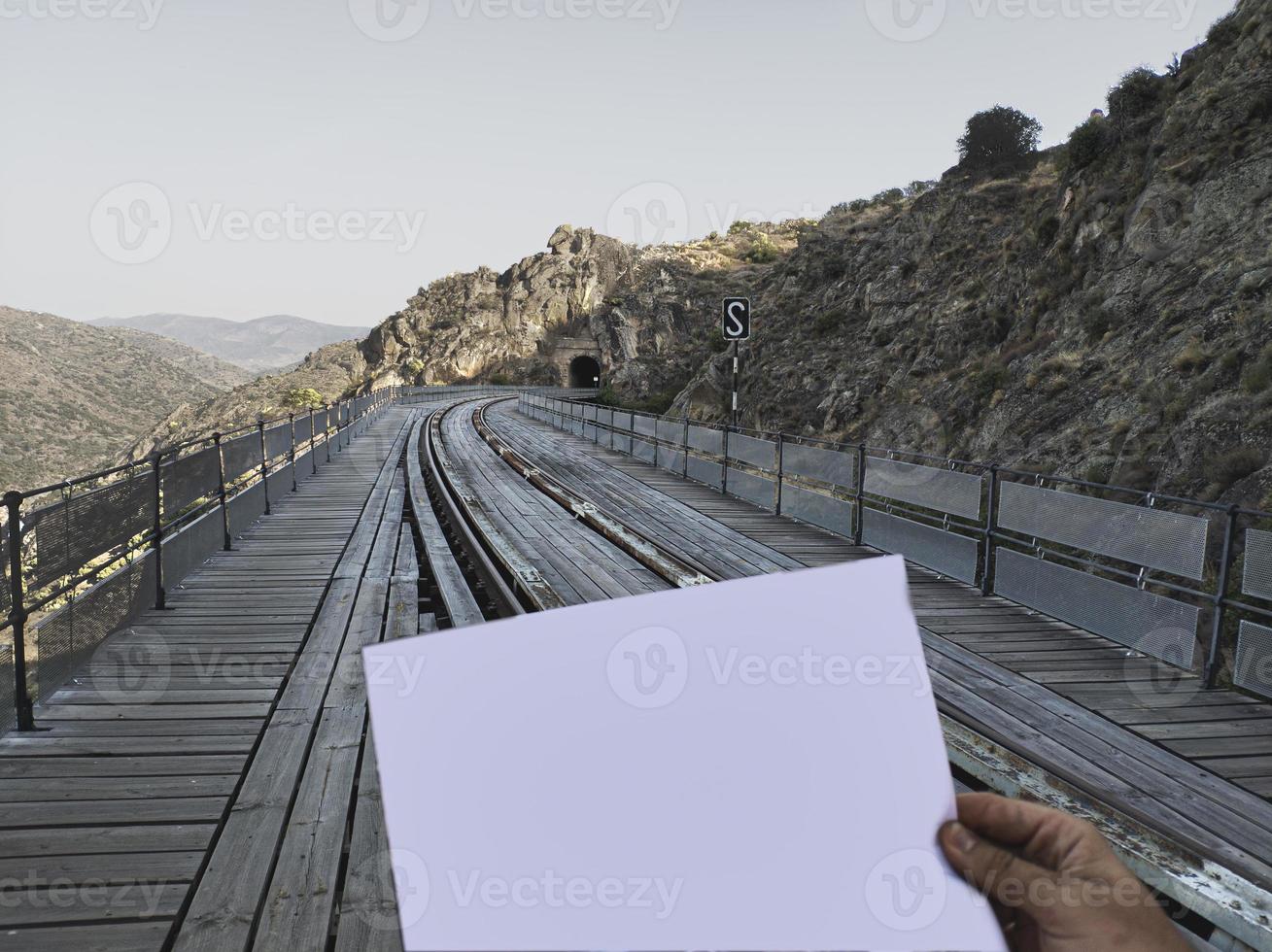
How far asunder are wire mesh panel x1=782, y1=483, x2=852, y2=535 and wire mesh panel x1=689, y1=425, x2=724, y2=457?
271 cm

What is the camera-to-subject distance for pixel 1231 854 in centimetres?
358

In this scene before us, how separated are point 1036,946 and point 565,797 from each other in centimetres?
91

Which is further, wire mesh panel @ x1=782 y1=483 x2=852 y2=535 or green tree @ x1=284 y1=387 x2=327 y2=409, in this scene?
green tree @ x1=284 y1=387 x2=327 y2=409

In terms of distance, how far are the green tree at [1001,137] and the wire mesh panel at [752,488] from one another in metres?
30.4

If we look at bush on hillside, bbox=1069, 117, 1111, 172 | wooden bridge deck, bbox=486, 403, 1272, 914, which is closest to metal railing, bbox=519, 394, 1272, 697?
wooden bridge deck, bbox=486, 403, 1272, 914

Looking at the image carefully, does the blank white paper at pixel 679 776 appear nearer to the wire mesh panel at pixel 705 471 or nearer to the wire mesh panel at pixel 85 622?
the wire mesh panel at pixel 85 622

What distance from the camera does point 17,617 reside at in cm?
468

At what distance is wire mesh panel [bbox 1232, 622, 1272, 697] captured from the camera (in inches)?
205

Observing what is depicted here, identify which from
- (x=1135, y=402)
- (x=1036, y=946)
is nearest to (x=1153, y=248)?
(x=1135, y=402)

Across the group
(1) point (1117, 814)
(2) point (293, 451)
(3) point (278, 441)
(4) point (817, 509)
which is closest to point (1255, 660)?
(1) point (1117, 814)

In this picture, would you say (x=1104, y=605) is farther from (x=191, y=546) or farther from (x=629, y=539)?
(x=191, y=546)

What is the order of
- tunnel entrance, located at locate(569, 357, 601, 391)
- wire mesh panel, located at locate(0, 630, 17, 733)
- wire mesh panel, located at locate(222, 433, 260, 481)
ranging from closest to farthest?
wire mesh panel, located at locate(0, 630, 17, 733), wire mesh panel, located at locate(222, 433, 260, 481), tunnel entrance, located at locate(569, 357, 601, 391)

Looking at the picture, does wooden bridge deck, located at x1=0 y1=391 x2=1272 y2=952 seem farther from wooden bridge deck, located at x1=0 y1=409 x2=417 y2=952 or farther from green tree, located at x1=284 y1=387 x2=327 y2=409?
green tree, located at x1=284 y1=387 x2=327 y2=409

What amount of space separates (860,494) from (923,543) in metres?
1.25
